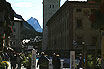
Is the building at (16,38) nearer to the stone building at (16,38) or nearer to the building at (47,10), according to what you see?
the stone building at (16,38)

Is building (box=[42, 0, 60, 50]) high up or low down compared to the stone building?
up

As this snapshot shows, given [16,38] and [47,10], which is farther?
[47,10]

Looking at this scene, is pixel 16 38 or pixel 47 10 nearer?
pixel 16 38

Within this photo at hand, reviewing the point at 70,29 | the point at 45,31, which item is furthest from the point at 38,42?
the point at 70,29

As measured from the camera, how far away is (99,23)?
343 centimetres

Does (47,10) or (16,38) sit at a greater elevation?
(47,10)

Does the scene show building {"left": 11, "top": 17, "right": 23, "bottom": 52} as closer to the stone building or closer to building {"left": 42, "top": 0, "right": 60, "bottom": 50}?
the stone building

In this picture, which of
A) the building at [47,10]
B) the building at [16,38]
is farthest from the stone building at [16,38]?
the building at [47,10]

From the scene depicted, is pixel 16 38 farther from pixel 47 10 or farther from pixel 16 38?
pixel 47 10

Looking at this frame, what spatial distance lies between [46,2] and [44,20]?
7990 mm

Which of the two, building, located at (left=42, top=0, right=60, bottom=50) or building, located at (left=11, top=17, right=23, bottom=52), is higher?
building, located at (left=42, top=0, right=60, bottom=50)

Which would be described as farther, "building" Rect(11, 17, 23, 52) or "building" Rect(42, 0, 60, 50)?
"building" Rect(42, 0, 60, 50)

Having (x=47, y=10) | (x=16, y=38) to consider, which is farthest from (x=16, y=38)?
(x=47, y=10)

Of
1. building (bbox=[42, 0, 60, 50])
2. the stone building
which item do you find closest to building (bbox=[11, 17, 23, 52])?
the stone building
